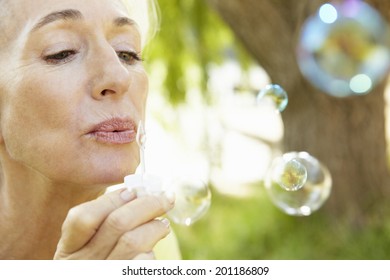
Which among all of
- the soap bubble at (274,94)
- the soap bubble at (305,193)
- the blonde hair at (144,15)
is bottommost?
the soap bubble at (305,193)

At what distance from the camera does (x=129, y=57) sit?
5.85 feet

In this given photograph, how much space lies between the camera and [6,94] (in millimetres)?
1697

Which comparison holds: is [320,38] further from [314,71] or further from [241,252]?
[241,252]

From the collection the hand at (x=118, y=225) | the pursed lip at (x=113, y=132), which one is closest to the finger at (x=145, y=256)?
the hand at (x=118, y=225)

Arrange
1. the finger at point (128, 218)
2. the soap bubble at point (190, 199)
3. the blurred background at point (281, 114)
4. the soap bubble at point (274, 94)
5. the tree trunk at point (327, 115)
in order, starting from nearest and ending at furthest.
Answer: the finger at point (128, 218)
the soap bubble at point (190, 199)
the soap bubble at point (274, 94)
the blurred background at point (281, 114)
the tree trunk at point (327, 115)

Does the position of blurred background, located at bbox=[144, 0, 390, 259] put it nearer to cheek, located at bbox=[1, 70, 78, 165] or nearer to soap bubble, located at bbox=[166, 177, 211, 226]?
soap bubble, located at bbox=[166, 177, 211, 226]

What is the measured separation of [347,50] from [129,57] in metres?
1.53

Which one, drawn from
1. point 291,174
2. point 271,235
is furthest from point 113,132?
point 271,235

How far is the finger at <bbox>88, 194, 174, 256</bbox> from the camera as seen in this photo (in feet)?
4.17

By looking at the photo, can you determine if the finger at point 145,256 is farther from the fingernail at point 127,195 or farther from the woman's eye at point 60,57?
the woman's eye at point 60,57

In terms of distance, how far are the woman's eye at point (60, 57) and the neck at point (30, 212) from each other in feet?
1.16

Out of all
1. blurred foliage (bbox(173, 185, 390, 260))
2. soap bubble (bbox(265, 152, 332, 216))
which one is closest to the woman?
soap bubble (bbox(265, 152, 332, 216))

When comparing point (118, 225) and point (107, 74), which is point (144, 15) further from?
point (118, 225)

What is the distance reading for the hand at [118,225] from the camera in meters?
1.27
